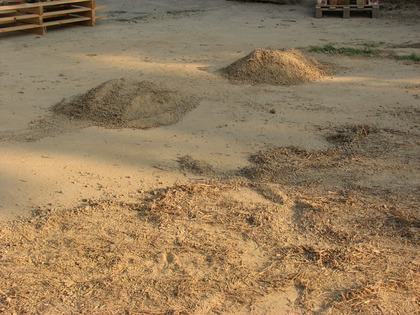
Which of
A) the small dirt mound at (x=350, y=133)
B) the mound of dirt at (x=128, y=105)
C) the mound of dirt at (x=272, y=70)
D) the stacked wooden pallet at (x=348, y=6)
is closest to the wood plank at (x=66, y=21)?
the mound of dirt at (x=272, y=70)

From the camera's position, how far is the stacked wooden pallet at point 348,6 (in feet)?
42.7

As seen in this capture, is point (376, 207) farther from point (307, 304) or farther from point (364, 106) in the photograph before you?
point (364, 106)

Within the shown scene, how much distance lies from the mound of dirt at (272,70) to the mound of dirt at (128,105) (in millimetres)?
1277

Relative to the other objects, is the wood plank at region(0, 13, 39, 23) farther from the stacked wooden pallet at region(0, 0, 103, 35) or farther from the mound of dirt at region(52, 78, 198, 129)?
the mound of dirt at region(52, 78, 198, 129)

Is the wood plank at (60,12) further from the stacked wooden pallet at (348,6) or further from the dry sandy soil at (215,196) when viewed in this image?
the stacked wooden pallet at (348,6)

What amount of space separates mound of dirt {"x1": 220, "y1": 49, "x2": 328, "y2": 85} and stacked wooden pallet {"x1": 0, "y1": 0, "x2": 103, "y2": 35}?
15.7ft

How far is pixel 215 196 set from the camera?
15.8 feet

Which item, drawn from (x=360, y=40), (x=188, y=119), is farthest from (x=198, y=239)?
(x=360, y=40)

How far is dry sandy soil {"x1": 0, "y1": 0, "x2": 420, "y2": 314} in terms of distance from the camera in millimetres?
3611

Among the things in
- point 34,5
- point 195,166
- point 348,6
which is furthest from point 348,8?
point 195,166

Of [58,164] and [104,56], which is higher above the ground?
[104,56]

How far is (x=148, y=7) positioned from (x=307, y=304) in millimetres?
12287

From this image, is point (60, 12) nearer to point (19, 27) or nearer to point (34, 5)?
point (34, 5)

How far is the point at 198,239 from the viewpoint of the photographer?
4184 millimetres
